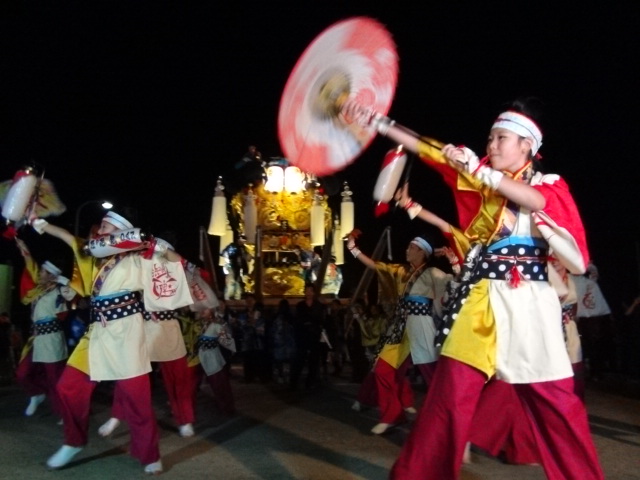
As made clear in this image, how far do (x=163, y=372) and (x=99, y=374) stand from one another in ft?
7.23

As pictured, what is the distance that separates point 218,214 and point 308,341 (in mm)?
10229

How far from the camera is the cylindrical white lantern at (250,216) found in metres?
22.3

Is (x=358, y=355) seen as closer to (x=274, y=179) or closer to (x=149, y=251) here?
(x=149, y=251)

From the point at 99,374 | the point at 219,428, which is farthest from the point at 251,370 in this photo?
the point at 99,374

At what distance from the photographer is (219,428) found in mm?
7469

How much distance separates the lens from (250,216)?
22.3m

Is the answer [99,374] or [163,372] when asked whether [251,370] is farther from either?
[99,374]

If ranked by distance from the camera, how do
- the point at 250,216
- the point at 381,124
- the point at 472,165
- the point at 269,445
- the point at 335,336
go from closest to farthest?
the point at 472,165, the point at 381,124, the point at 269,445, the point at 335,336, the point at 250,216

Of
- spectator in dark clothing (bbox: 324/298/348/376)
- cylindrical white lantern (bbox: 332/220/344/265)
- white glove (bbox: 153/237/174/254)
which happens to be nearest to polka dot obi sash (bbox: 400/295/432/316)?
white glove (bbox: 153/237/174/254)

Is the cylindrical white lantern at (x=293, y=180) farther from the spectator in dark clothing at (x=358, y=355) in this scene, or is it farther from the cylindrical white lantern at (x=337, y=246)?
the spectator in dark clothing at (x=358, y=355)

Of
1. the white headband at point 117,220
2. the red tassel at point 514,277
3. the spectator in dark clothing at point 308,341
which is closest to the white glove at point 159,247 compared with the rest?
the white headband at point 117,220

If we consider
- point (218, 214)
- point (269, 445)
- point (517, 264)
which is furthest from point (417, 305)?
point (218, 214)

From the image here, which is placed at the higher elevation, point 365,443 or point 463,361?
point 463,361

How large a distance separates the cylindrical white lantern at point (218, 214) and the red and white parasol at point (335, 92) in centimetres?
1843
